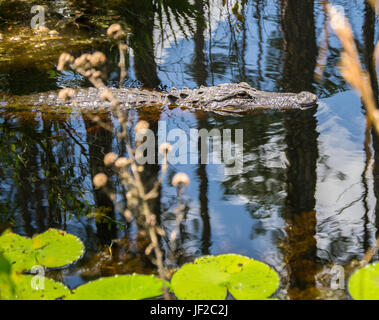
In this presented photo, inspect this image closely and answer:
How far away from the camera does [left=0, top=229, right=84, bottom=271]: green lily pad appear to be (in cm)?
251

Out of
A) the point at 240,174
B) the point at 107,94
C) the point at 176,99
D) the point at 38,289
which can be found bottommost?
the point at 38,289

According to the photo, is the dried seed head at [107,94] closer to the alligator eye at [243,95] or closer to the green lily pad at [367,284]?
the green lily pad at [367,284]

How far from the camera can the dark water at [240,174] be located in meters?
2.77

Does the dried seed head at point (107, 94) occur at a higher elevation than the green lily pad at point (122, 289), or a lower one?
higher

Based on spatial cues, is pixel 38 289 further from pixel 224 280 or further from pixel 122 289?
pixel 224 280

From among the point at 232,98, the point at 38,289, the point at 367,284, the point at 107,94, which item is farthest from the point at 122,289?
the point at 232,98

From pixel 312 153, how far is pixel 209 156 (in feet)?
2.83

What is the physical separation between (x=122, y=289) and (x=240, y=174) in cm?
169

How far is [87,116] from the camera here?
5.04 m

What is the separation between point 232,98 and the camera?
16.8 feet

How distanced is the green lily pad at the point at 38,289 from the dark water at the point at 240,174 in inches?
10.4

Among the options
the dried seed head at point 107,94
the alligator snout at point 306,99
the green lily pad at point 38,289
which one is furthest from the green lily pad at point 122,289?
the alligator snout at point 306,99

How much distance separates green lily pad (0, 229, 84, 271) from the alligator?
101 inches
